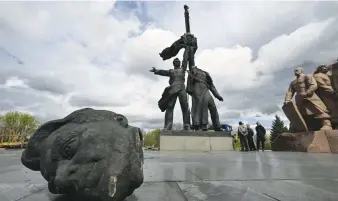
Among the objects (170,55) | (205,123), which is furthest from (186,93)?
(170,55)

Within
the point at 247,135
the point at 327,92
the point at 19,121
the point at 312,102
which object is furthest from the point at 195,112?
the point at 19,121

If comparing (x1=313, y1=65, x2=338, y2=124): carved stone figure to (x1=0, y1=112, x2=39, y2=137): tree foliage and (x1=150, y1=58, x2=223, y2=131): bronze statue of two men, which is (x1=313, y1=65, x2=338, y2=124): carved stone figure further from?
(x1=0, y1=112, x2=39, y2=137): tree foliage

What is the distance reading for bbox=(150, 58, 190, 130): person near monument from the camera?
10.8m

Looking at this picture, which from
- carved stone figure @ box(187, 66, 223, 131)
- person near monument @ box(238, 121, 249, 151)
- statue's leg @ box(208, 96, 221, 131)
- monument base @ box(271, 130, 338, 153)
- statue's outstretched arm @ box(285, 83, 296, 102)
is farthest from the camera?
person near monument @ box(238, 121, 249, 151)

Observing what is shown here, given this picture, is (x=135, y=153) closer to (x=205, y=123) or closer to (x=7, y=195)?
(x=7, y=195)

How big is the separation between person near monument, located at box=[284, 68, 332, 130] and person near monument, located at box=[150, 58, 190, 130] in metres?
4.14

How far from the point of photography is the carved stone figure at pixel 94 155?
4.05 ft

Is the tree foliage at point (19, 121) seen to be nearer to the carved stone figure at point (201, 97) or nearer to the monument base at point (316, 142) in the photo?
the carved stone figure at point (201, 97)

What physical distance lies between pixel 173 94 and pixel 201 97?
1.26 meters

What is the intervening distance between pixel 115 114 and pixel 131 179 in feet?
1.50

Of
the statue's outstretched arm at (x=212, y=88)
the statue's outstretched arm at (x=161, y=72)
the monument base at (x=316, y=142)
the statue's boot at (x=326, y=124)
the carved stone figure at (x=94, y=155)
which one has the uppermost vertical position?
the statue's outstretched arm at (x=161, y=72)

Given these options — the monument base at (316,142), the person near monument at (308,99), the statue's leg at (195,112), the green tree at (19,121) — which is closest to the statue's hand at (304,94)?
the person near monument at (308,99)

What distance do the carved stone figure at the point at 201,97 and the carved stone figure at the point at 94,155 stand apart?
941 centimetres

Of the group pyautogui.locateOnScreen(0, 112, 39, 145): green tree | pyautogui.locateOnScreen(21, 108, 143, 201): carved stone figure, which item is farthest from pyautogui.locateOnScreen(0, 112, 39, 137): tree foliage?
pyautogui.locateOnScreen(21, 108, 143, 201): carved stone figure
